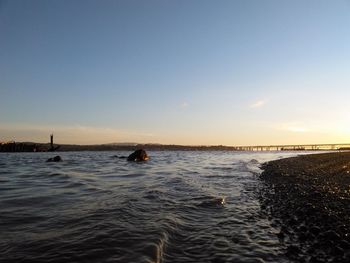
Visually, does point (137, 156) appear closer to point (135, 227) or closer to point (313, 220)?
point (135, 227)

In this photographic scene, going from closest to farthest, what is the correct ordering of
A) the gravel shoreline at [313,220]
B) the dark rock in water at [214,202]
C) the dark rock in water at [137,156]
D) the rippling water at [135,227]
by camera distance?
the gravel shoreline at [313,220] → the rippling water at [135,227] → the dark rock in water at [214,202] → the dark rock in water at [137,156]

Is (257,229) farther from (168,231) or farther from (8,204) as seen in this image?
(8,204)

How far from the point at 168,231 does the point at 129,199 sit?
5076 millimetres

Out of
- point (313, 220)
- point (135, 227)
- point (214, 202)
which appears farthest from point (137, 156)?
point (313, 220)

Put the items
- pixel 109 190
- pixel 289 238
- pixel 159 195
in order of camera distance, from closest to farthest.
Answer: pixel 289 238, pixel 159 195, pixel 109 190

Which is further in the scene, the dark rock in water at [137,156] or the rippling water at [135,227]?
the dark rock in water at [137,156]

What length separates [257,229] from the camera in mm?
8914

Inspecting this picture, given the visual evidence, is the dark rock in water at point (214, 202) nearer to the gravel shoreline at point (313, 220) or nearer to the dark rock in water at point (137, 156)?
the gravel shoreline at point (313, 220)

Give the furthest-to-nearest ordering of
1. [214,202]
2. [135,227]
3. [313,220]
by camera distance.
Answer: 1. [214,202]
2. [135,227]
3. [313,220]

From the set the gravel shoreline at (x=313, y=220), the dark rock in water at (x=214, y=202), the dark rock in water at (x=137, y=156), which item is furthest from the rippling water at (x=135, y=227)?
the dark rock in water at (x=137, y=156)

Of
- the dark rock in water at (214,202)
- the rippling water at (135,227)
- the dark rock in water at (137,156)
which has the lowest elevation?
the rippling water at (135,227)

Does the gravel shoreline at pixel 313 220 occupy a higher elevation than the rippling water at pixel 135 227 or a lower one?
higher

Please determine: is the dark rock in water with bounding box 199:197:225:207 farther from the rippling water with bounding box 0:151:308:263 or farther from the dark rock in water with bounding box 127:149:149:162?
the dark rock in water with bounding box 127:149:149:162

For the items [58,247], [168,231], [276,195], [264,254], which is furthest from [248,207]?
[58,247]
